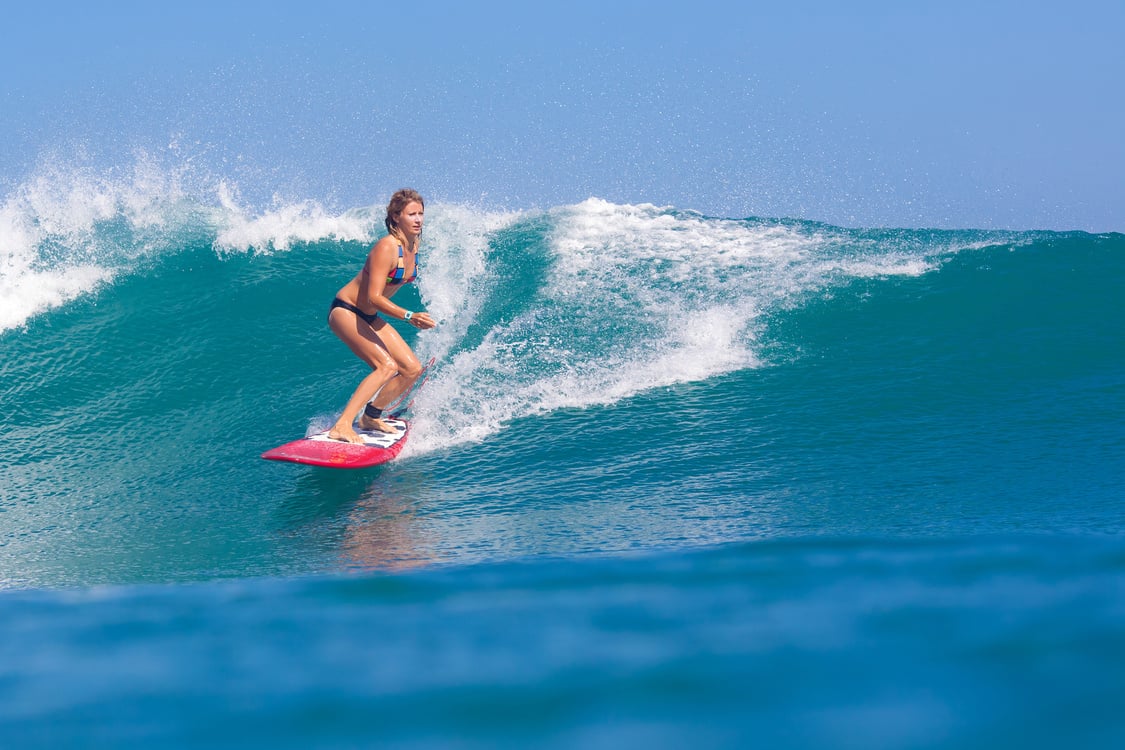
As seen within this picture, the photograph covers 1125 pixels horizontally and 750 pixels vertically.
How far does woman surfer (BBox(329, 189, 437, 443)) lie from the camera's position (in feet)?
21.4

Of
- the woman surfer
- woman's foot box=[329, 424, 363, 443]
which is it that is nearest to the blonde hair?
the woman surfer

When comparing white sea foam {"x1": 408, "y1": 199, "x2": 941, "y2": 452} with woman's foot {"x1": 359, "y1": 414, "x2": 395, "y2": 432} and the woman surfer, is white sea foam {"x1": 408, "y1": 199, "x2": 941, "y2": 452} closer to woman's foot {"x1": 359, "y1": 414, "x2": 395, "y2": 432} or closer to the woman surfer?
woman's foot {"x1": 359, "y1": 414, "x2": 395, "y2": 432}

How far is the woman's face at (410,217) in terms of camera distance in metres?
6.54

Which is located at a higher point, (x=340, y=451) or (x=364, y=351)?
(x=364, y=351)

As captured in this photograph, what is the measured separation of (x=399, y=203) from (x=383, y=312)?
81 cm

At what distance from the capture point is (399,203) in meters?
6.54

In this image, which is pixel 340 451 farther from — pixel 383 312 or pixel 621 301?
pixel 621 301

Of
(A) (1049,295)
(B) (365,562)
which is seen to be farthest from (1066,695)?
(A) (1049,295)

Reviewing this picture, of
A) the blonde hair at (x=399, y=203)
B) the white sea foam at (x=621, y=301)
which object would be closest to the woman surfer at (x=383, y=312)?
the blonde hair at (x=399, y=203)

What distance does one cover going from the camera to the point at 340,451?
21.2 feet

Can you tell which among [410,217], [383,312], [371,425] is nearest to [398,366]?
[383,312]

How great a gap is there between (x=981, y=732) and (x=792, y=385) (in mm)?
5281

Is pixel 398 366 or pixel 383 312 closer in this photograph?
pixel 383 312

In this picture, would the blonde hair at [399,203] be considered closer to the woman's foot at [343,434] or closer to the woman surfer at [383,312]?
the woman surfer at [383,312]
